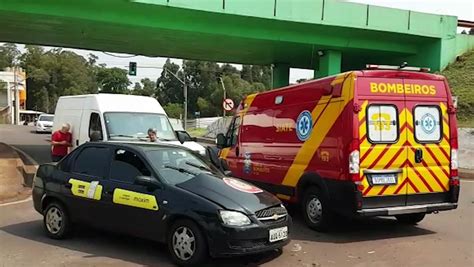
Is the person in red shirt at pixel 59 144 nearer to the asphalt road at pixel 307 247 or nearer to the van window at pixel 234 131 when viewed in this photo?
the asphalt road at pixel 307 247

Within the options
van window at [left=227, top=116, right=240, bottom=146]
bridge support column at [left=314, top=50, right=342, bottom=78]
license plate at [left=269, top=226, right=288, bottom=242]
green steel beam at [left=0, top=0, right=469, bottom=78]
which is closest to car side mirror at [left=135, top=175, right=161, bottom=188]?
license plate at [left=269, top=226, right=288, bottom=242]

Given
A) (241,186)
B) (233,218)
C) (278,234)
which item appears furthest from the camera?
(241,186)

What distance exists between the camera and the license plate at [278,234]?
6.12 meters

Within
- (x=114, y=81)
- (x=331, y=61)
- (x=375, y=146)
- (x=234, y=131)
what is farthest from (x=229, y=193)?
(x=114, y=81)

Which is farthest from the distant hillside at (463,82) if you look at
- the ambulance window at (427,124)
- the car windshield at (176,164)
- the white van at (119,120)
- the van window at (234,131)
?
the car windshield at (176,164)

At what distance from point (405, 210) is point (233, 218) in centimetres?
321

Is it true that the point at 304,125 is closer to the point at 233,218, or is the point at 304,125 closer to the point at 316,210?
the point at 316,210

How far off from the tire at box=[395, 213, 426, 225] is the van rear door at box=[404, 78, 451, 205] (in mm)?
620

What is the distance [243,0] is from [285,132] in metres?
12.5

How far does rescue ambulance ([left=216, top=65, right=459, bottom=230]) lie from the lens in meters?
7.73

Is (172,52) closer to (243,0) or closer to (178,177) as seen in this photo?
(243,0)

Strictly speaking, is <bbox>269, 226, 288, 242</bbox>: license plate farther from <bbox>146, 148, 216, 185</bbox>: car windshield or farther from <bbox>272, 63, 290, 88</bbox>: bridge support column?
<bbox>272, 63, 290, 88</bbox>: bridge support column

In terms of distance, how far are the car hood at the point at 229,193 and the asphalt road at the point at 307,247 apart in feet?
2.29

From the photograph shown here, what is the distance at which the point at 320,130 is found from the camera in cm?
845
